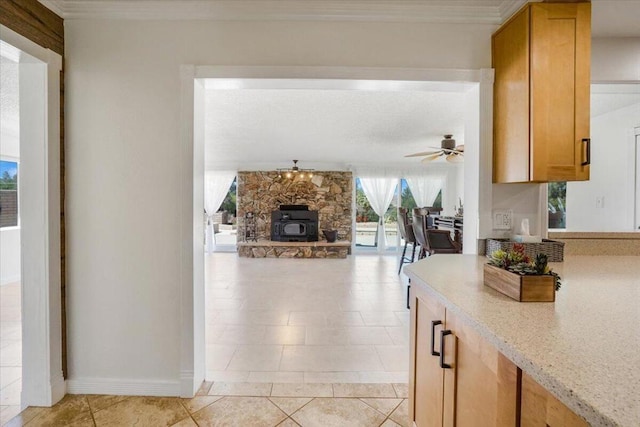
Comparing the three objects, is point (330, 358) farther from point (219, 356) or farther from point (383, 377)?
point (219, 356)

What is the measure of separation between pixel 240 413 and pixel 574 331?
1710 mm

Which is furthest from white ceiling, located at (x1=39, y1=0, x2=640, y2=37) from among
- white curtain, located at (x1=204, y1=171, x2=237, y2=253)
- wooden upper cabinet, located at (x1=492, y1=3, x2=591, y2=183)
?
white curtain, located at (x1=204, y1=171, x2=237, y2=253)

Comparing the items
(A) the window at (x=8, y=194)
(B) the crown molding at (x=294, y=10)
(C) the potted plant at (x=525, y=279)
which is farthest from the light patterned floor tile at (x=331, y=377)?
(A) the window at (x=8, y=194)

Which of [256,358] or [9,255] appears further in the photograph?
[9,255]

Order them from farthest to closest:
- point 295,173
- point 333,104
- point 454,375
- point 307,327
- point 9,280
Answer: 1. point 295,173
2. point 9,280
3. point 333,104
4. point 307,327
5. point 454,375

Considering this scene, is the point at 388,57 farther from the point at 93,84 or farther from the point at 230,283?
the point at 230,283

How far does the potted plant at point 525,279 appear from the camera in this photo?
3.46 feet

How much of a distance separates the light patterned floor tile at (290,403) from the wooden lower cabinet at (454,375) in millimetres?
684

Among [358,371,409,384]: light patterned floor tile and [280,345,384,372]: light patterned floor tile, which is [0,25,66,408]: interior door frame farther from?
[358,371,409,384]: light patterned floor tile

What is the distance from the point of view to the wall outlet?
196cm

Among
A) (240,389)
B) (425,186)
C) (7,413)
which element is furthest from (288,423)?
(425,186)

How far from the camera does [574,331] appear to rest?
0.83 meters

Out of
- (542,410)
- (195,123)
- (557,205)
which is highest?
(195,123)

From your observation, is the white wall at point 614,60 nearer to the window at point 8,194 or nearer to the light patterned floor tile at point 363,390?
the light patterned floor tile at point 363,390
